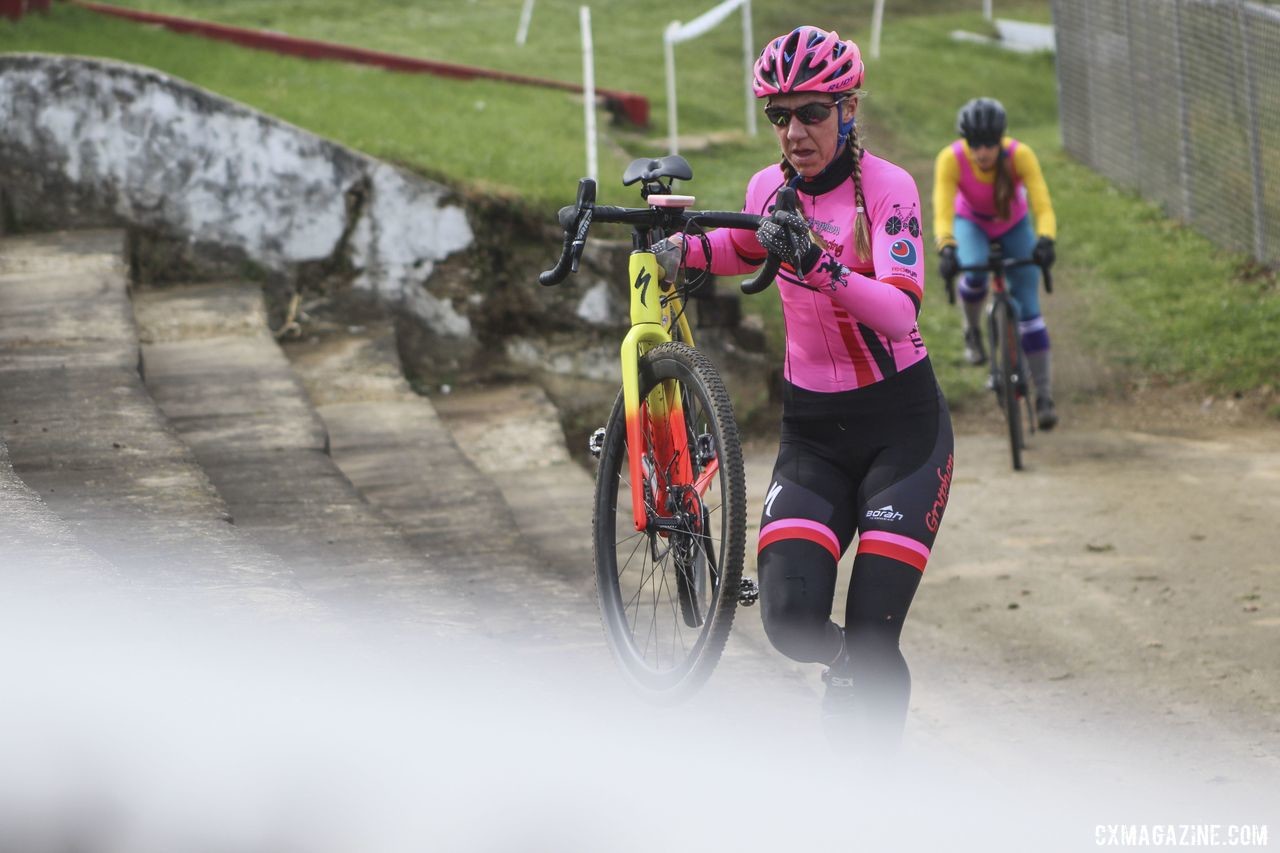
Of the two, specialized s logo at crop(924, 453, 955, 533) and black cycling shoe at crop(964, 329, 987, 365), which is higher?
specialized s logo at crop(924, 453, 955, 533)

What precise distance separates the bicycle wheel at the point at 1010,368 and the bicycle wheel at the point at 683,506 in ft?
15.5

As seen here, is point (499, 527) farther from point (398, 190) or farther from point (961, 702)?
point (398, 190)

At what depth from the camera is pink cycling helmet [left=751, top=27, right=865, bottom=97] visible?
3.98m

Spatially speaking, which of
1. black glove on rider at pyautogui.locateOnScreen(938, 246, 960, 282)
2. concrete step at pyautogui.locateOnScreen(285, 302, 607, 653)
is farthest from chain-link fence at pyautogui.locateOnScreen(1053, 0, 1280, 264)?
concrete step at pyautogui.locateOnScreen(285, 302, 607, 653)

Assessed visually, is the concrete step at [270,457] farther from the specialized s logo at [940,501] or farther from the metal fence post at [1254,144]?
the metal fence post at [1254,144]

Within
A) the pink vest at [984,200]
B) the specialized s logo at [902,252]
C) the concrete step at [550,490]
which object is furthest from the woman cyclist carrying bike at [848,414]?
the pink vest at [984,200]

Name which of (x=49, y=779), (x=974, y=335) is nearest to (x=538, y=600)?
(x=49, y=779)

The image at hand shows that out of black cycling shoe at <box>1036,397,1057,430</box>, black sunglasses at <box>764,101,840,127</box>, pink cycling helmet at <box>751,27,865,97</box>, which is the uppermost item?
pink cycling helmet at <box>751,27,865,97</box>

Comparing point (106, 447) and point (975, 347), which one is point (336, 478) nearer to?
point (106, 447)

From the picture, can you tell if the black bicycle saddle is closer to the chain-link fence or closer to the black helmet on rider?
the black helmet on rider

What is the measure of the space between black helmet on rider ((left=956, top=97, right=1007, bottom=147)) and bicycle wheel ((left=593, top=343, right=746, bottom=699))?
493 centimetres

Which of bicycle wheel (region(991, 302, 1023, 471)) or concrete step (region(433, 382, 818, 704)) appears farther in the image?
bicycle wheel (region(991, 302, 1023, 471))

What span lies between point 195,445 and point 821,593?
12.3 feet

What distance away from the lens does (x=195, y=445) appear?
22.2 feet
